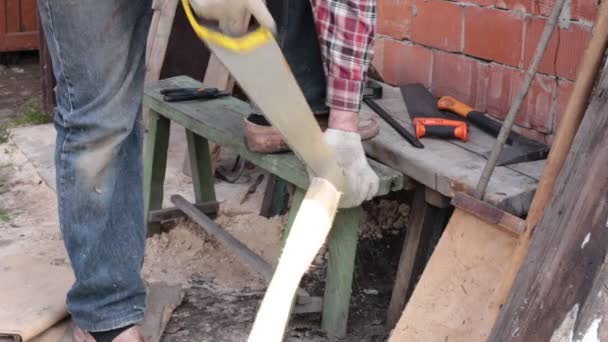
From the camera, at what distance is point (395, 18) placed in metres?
3.01

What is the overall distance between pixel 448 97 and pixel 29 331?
144 cm

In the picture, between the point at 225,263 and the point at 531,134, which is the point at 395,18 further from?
the point at 225,263

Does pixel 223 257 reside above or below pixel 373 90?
below

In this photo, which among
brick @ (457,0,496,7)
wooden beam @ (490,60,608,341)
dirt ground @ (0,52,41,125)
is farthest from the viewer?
dirt ground @ (0,52,41,125)

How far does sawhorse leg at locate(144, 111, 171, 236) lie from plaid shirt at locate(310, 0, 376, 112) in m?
1.01

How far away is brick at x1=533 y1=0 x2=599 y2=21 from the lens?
7.59ft

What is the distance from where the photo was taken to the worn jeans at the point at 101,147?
73.8 inches

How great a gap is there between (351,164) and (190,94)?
3.24ft

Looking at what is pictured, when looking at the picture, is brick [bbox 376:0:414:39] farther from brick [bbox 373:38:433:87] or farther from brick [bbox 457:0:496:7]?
brick [bbox 457:0:496:7]

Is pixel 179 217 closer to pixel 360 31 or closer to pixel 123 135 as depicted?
pixel 123 135

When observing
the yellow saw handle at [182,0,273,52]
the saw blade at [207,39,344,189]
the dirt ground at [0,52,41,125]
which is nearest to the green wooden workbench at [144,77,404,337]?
the saw blade at [207,39,344,189]

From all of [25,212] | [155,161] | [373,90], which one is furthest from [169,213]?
[373,90]

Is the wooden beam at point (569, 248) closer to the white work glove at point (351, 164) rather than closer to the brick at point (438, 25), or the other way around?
the white work glove at point (351, 164)

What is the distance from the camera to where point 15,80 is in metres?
5.36
